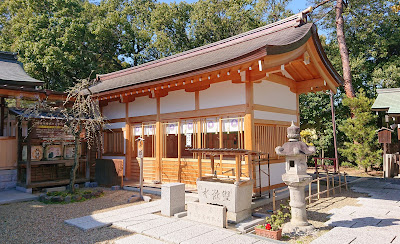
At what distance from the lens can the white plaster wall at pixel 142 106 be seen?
1011 centimetres

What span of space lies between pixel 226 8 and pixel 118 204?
62.1ft

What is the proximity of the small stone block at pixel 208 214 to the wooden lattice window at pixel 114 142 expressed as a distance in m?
6.33

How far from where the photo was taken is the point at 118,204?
719 cm

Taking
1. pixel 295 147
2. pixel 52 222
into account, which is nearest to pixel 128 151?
pixel 52 222

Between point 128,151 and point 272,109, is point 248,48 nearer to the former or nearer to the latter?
point 272,109

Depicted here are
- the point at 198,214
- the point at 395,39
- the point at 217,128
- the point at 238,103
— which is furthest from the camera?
the point at 395,39

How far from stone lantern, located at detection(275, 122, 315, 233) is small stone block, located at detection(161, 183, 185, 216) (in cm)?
230

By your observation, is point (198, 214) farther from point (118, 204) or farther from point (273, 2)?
point (273, 2)

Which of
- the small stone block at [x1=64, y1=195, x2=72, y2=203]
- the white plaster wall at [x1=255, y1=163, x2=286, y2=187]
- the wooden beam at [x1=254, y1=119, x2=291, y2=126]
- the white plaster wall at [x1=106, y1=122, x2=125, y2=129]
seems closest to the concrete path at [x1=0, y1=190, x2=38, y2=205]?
the small stone block at [x1=64, y1=195, x2=72, y2=203]

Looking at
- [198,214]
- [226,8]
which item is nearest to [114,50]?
[226,8]

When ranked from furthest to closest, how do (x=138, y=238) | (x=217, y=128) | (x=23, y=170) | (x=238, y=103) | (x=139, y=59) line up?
1. (x=139, y=59)
2. (x=23, y=170)
3. (x=217, y=128)
4. (x=238, y=103)
5. (x=138, y=238)

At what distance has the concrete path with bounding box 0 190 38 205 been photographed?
7.48 meters

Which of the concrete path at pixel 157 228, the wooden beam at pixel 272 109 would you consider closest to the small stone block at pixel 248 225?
the concrete path at pixel 157 228

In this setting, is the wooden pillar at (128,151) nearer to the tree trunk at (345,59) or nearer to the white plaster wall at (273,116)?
the white plaster wall at (273,116)
